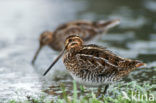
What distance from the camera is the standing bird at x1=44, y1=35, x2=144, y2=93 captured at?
4992 mm

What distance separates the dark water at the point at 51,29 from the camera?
6109mm

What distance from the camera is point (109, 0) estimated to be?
44.8 ft

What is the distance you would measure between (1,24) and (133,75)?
18.6 ft

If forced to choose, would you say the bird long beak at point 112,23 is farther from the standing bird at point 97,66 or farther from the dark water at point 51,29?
the standing bird at point 97,66

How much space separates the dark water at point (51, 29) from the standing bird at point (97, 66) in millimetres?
257

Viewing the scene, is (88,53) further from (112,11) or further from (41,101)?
(112,11)

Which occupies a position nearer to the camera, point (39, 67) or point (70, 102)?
point (70, 102)

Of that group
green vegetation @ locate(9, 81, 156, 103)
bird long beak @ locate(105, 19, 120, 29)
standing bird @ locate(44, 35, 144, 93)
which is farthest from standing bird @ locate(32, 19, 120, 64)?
standing bird @ locate(44, 35, 144, 93)

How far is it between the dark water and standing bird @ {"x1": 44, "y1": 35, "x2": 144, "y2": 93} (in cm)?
26

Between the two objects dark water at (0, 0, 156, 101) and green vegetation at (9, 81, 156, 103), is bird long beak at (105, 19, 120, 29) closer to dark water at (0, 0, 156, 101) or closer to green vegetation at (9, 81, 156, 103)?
dark water at (0, 0, 156, 101)

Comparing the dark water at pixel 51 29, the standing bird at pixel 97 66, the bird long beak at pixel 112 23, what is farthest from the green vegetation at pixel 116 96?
the bird long beak at pixel 112 23

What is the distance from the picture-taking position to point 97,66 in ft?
16.4

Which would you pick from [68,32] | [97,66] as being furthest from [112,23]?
[97,66]

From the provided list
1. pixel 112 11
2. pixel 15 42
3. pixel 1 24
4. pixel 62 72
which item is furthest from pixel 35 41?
pixel 112 11
